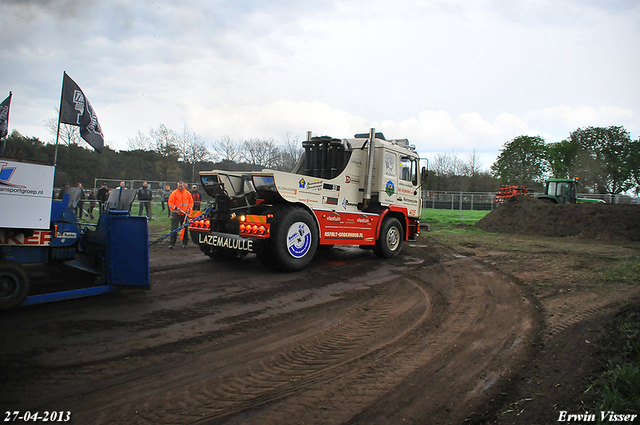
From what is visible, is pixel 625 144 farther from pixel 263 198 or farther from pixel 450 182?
pixel 263 198

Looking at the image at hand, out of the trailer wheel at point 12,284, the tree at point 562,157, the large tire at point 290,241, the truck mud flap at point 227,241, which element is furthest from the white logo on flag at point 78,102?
the tree at point 562,157

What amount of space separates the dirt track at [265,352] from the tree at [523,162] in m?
47.7

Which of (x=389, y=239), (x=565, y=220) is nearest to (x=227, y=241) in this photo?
(x=389, y=239)

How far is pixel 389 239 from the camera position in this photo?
9.74 metres

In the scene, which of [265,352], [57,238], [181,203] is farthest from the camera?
[181,203]

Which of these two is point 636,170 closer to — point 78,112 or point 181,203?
point 181,203

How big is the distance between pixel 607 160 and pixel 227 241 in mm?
56164

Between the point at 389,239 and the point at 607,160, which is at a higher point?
the point at 607,160

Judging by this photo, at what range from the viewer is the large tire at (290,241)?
707 centimetres

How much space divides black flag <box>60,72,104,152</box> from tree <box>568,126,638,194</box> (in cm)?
5406

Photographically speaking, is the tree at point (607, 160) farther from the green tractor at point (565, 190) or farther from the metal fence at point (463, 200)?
the green tractor at point (565, 190)

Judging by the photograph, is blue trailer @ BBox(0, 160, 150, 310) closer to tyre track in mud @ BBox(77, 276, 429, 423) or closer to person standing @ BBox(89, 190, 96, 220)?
tyre track in mud @ BBox(77, 276, 429, 423)

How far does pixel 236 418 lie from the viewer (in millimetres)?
2705

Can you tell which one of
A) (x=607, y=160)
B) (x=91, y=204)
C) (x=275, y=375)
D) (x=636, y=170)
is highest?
(x=607, y=160)
